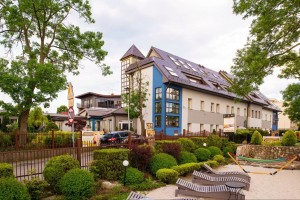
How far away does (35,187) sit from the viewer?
23.2ft

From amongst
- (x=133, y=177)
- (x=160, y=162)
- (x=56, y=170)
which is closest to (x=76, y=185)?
(x=56, y=170)

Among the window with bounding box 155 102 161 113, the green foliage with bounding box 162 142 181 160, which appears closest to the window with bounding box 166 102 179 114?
the window with bounding box 155 102 161 113

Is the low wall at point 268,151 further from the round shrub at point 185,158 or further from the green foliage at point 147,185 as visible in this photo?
the green foliage at point 147,185

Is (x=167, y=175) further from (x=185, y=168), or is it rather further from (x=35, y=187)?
(x=35, y=187)

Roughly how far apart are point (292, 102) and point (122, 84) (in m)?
28.2

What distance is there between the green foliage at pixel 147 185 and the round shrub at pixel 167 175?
272mm

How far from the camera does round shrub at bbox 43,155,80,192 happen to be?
300 inches

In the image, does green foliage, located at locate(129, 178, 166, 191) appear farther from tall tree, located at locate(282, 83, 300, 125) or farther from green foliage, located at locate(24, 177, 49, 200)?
tall tree, located at locate(282, 83, 300, 125)

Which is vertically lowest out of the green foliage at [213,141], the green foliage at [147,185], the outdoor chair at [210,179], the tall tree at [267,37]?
the green foliage at [147,185]

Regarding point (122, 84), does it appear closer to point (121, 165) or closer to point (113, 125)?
point (113, 125)

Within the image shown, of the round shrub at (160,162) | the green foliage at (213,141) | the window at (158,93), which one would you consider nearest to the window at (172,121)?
the window at (158,93)

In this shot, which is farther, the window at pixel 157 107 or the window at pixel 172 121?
the window at pixel 157 107

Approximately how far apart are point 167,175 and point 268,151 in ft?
38.0

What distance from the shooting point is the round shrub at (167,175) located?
391 inches
